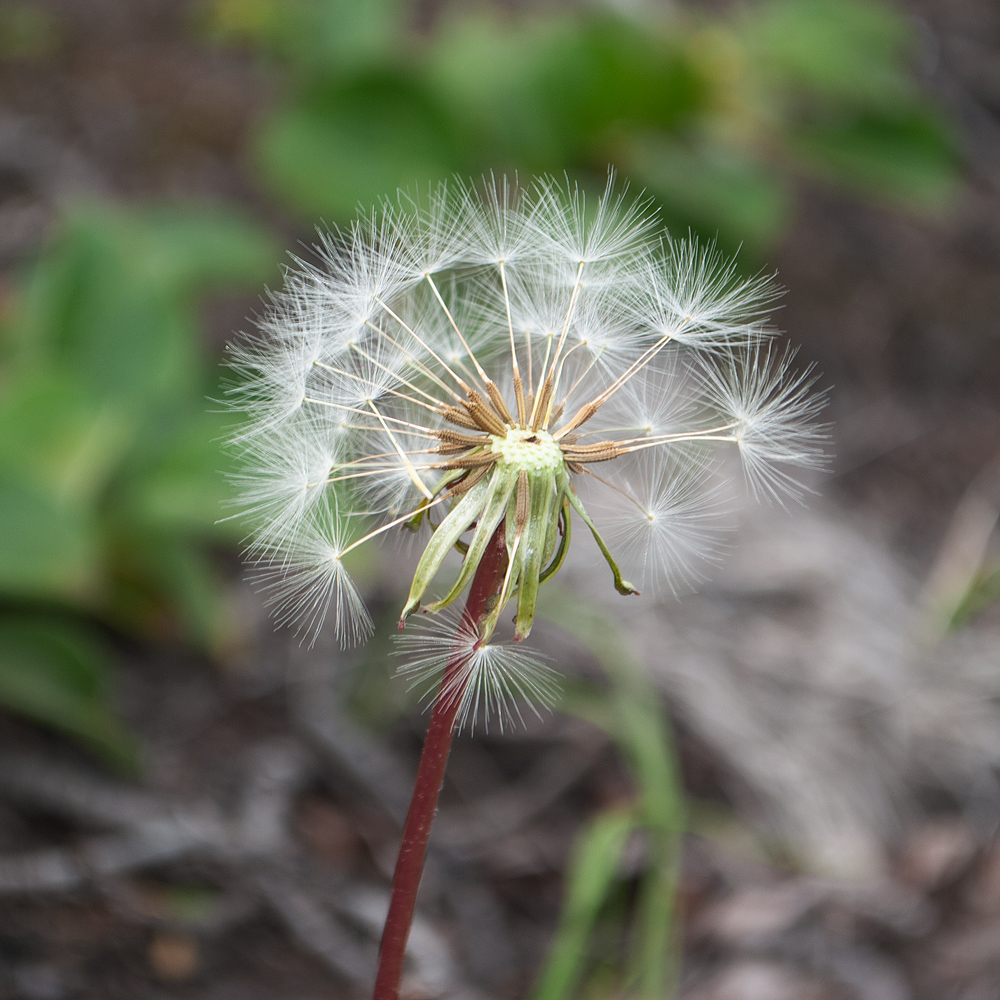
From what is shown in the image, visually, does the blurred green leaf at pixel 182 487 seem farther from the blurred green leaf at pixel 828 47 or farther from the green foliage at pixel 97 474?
the blurred green leaf at pixel 828 47

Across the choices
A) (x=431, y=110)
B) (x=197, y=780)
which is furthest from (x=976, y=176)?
(x=197, y=780)

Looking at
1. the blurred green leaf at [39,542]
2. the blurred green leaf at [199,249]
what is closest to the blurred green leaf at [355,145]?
the blurred green leaf at [199,249]

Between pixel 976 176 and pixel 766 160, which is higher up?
pixel 976 176

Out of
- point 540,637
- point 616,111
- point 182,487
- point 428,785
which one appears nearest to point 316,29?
point 616,111

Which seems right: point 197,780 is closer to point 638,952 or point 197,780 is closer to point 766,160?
point 638,952

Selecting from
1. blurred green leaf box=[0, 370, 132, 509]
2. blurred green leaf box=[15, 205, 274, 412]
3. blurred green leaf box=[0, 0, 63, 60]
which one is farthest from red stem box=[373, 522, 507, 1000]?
blurred green leaf box=[0, 0, 63, 60]
